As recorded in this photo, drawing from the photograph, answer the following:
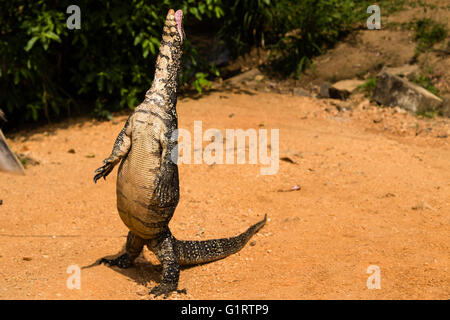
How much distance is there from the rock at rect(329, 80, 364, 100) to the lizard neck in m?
5.55

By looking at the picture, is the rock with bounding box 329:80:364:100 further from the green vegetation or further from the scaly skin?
the scaly skin

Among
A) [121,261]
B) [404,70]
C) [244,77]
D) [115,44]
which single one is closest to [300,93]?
[244,77]

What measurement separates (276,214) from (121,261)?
173 cm

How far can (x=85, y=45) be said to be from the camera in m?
7.74

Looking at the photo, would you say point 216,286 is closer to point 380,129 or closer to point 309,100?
point 380,129

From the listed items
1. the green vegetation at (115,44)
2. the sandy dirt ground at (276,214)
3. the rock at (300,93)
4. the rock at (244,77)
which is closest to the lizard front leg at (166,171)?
the sandy dirt ground at (276,214)

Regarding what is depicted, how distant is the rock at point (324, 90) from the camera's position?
874 cm

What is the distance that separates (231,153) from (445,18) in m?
5.27

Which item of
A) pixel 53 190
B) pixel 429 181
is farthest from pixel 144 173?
pixel 429 181

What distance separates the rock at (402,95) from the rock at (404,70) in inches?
13.4

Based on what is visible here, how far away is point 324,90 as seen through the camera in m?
8.78

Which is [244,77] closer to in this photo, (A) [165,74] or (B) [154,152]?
(A) [165,74]

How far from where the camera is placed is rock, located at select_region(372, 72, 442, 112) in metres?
7.57

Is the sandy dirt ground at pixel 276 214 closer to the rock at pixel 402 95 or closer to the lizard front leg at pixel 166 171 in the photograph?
the rock at pixel 402 95
